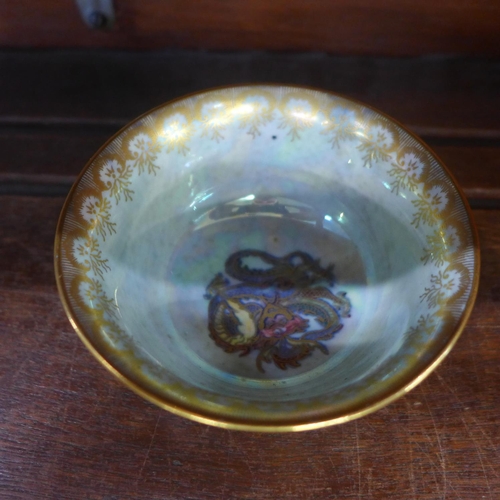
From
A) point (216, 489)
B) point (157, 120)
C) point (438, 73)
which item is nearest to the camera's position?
point (216, 489)

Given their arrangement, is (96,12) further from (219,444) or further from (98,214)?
(219,444)

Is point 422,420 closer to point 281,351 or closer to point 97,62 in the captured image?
point 281,351

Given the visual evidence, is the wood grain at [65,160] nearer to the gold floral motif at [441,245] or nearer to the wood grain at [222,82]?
the wood grain at [222,82]

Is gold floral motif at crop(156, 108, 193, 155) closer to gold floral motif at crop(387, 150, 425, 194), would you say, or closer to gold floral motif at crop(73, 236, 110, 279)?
gold floral motif at crop(73, 236, 110, 279)

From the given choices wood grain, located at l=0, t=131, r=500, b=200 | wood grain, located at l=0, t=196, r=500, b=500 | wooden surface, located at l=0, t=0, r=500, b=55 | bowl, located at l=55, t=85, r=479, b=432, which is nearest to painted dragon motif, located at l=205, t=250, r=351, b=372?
bowl, located at l=55, t=85, r=479, b=432

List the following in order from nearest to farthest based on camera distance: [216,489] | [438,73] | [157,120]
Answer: [216,489]
[157,120]
[438,73]

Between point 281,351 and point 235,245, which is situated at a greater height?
point 235,245

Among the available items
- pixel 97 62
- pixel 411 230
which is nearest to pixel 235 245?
pixel 411 230

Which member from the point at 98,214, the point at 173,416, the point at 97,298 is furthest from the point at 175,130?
the point at 173,416
